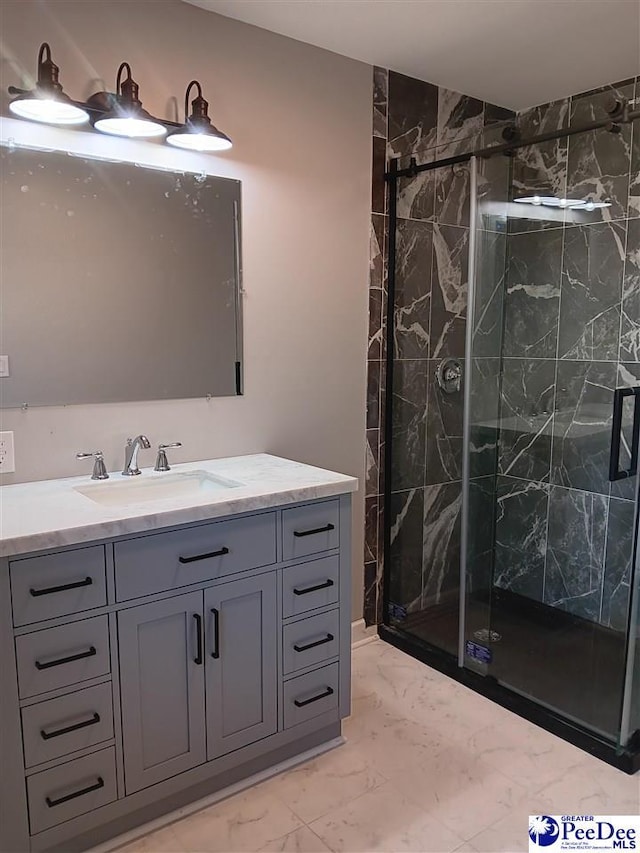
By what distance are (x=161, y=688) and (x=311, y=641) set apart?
52cm

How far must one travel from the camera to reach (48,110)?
196cm

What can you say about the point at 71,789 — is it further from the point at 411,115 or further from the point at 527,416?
the point at 411,115

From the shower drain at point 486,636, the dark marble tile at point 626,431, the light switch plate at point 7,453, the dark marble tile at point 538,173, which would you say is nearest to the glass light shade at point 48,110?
the light switch plate at point 7,453

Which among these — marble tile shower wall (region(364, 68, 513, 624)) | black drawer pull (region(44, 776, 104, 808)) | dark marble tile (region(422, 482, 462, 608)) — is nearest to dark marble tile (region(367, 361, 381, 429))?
marble tile shower wall (region(364, 68, 513, 624))

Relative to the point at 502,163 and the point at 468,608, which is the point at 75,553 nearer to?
the point at 468,608


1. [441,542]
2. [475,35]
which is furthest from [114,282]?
[441,542]

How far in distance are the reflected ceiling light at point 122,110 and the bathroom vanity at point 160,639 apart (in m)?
1.12

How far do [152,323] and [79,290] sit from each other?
26 centimetres

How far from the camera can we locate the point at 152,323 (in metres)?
2.25

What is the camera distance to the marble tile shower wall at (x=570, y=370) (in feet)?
8.85

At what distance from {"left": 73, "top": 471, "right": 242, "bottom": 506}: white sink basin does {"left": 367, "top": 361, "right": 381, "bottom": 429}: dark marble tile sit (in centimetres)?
92

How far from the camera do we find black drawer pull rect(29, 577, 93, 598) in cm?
159

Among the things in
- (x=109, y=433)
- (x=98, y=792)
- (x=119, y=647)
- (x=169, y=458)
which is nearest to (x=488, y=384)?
(x=169, y=458)

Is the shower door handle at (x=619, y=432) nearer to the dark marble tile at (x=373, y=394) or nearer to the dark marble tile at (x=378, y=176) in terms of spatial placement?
the dark marble tile at (x=373, y=394)
